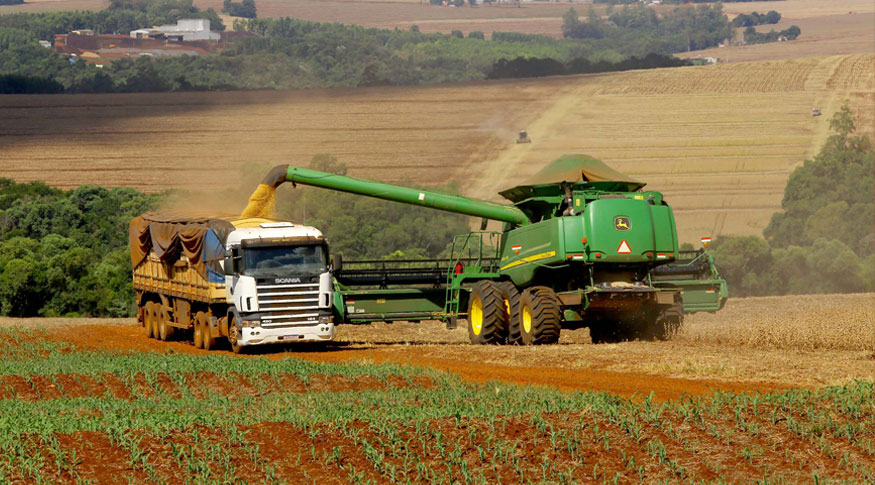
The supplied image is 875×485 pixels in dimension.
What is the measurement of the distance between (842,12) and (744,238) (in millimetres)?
137448

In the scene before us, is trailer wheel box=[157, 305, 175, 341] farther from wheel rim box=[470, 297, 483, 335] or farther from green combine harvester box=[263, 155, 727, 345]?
wheel rim box=[470, 297, 483, 335]

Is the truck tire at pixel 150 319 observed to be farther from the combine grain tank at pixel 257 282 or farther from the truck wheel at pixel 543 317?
the truck wheel at pixel 543 317

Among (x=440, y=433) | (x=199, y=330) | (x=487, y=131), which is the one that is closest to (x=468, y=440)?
(x=440, y=433)

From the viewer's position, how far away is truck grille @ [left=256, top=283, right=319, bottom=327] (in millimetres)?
25266

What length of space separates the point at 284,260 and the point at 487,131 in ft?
211

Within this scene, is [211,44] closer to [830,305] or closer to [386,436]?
[830,305]

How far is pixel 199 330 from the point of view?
92.4 feet

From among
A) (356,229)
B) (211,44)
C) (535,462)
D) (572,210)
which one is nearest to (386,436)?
(535,462)

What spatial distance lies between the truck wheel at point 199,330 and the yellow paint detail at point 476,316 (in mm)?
6280

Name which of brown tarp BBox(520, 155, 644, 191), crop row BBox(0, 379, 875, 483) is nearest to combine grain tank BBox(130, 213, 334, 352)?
brown tarp BBox(520, 155, 644, 191)

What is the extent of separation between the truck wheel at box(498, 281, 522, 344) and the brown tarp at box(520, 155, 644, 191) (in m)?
2.42

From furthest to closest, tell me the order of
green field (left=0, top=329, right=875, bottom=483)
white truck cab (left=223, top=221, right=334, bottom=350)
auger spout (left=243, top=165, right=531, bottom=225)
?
1. auger spout (left=243, top=165, right=531, bottom=225)
2. white truck cab (left=223, top=221, right=334, bottom=350)
3. green field (left=0, top=329, right=875, bottom=483)

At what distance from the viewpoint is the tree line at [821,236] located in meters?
57.5

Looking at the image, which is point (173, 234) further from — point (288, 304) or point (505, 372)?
point (505, 372)
